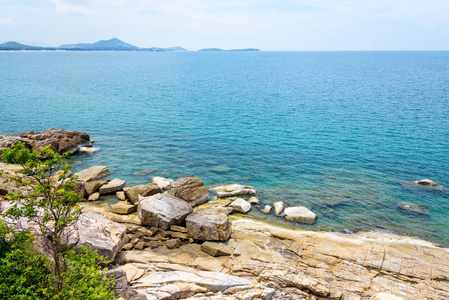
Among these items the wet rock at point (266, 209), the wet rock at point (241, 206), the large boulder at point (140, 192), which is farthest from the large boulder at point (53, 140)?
the wet rock at point (266, 209)

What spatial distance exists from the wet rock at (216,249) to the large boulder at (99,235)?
661 cm

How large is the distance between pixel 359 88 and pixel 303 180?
256 ft

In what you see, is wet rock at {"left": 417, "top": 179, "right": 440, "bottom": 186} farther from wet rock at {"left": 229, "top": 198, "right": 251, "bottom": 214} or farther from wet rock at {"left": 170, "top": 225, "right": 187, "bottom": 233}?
wet rock at {"left": 170, "top": 225, "right": 187, "bottom": 233}

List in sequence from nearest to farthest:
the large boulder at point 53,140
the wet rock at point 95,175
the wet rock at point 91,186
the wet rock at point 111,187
Answer: 1. the wet rock at point 91,186
2. the wet rock at point 111,187
3. the wet rock at point 95,175
4. the large boulder at point 53,140

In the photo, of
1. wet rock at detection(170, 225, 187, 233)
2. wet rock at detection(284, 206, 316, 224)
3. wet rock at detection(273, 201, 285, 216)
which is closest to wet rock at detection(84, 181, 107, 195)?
wet rock at detection(170, 225, 187, 233)

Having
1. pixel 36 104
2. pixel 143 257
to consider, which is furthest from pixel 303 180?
pixel 36 104

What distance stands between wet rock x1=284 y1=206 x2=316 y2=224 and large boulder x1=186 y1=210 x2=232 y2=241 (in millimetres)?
7341

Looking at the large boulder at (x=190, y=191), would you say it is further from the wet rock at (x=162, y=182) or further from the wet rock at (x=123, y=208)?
the wet rock at (x=123, y=208)

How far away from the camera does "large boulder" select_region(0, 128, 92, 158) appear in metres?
42.1

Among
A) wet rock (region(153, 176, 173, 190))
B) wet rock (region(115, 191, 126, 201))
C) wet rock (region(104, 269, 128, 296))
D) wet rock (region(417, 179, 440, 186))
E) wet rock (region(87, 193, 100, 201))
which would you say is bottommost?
wet rock (region(87, 193, 100, 201))

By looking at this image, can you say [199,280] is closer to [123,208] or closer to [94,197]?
[123,208]

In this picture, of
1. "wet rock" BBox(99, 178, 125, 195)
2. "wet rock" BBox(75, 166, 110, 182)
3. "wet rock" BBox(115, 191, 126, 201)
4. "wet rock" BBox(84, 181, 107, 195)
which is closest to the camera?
"wet rock" BBox(115, 191, 126, 201)

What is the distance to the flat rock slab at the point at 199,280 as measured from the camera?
Answer: 1870 centimetres

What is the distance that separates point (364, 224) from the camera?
29.1 metres
